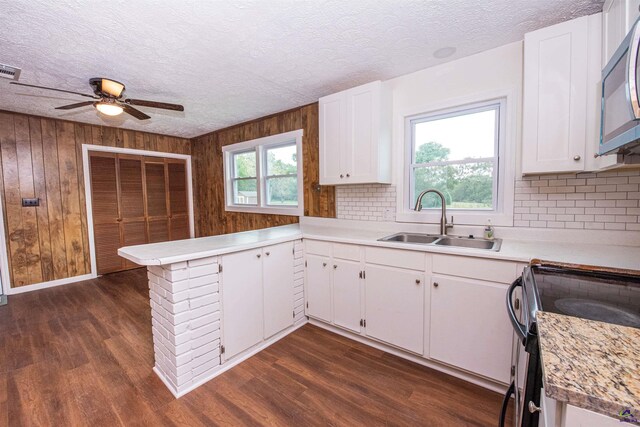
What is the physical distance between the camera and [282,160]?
3.94 metres

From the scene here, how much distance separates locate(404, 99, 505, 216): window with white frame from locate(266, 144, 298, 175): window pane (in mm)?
1672

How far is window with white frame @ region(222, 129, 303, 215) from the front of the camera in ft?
12.3

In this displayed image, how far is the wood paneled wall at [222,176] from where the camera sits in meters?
3.42

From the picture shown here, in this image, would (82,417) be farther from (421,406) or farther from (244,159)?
(244,159)

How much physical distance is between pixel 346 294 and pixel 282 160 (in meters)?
2.25

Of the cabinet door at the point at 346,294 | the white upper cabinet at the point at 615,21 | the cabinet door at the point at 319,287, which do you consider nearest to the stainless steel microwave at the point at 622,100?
the white upper cabinet at the point at 615,21

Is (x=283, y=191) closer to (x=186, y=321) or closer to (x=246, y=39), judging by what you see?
(x=246, y=39)

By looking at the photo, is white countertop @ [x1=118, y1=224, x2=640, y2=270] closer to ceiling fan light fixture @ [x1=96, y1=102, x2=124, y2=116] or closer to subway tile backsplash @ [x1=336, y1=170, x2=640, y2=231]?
subway tile backsplash @ [x1=336, y1=170, x2=640, y2=231]

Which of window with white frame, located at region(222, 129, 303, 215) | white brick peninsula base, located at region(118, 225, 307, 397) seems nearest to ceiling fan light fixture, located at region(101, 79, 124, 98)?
white brick peninsula base, located at region(118, 225, 307, 397)

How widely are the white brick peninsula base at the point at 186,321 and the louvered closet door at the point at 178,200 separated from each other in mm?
3606

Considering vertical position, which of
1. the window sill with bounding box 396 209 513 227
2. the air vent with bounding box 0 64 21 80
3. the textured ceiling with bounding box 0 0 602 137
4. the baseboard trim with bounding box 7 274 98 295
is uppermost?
the textured ceiling with bounding box 0 0 602 137

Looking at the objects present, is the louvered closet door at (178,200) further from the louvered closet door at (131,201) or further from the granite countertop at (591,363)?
the granite countertop at (591,363)

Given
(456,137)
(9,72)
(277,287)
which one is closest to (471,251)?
(456,137)

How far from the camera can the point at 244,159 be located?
4.48 metres
